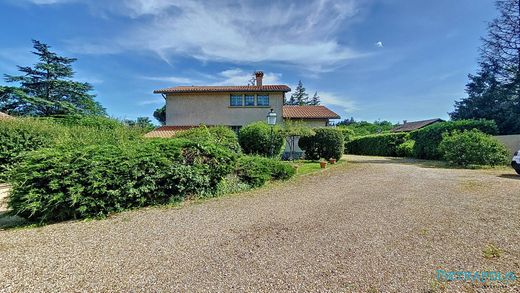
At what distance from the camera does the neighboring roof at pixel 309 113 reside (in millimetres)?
18891

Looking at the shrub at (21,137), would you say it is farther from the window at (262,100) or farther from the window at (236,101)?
the window at (262,100)

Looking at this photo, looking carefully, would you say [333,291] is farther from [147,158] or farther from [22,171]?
[22,171]

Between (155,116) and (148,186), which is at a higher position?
(155,116)

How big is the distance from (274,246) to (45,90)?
3702cm

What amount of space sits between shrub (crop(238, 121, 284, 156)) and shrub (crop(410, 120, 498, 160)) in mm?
11482

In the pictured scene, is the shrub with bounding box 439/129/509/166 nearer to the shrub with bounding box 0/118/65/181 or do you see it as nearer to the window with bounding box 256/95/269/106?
the window with bounding box 256/95/269/106

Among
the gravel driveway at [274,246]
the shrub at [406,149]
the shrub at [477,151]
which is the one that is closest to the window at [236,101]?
the gravel driveway at [274,246]

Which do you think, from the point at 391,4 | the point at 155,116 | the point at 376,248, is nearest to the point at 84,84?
the point at 155,116

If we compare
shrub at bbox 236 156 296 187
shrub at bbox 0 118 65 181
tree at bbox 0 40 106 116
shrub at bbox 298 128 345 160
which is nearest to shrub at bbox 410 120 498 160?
shrub at bbox 298 128 345 160

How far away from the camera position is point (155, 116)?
165ft

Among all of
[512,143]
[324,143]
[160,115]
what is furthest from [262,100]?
[160,115]

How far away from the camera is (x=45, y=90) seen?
28.3m

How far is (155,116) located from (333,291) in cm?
5385

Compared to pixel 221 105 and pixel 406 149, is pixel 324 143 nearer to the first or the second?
pixel 221 105
